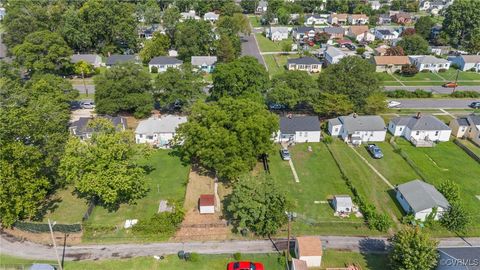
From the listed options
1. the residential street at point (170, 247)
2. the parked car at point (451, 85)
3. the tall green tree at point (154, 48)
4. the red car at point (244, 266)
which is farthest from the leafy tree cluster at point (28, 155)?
the parked car at point (451, 85)

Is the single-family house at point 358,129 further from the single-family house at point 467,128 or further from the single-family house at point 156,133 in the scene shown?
the single-family house at point 156,133

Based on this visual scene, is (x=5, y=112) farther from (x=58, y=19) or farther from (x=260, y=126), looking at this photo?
(x=58, y=19)

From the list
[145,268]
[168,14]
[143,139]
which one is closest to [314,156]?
[143,139]

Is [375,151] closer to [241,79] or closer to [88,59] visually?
[241,79]

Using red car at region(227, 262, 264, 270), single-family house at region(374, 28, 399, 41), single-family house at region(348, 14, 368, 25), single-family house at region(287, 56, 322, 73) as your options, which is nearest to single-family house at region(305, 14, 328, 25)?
single-family house at region(348, 14, 368, 25)

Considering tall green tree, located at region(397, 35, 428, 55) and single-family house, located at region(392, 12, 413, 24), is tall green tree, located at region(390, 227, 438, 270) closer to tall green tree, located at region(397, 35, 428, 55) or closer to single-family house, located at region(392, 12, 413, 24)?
tall green tree, located at region(397, 35, 428, 55)

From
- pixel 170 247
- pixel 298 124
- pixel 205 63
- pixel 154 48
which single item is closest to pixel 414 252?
pixel 170 247
